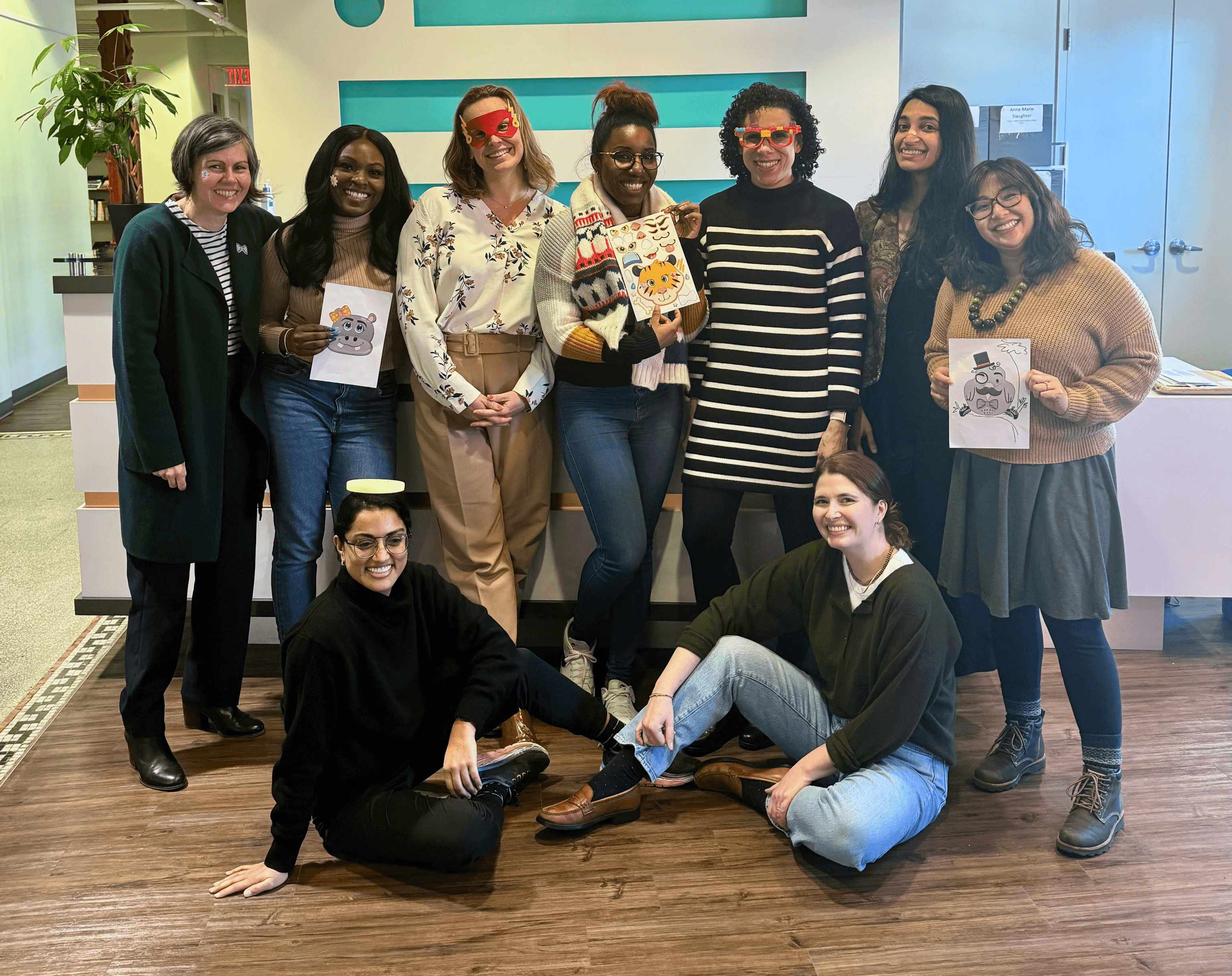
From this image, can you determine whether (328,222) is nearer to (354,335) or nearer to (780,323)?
(354,335)

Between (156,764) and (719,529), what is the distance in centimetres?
149

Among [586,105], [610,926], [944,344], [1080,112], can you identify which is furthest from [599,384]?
[1080,112]

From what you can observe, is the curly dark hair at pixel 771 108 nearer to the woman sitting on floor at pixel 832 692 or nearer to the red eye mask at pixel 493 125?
the red eye mask at pixel 493 125

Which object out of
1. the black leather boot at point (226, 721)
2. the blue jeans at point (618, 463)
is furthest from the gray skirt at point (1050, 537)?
the black leather boot at point (226, 721)

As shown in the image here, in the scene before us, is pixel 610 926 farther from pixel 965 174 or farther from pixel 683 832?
pixel 965 174

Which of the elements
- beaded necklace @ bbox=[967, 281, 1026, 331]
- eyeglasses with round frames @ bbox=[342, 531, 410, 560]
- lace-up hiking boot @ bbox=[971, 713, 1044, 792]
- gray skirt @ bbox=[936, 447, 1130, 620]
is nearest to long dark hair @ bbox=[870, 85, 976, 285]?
beaded necklace @ bbox=[967, 281, 1026, 331]

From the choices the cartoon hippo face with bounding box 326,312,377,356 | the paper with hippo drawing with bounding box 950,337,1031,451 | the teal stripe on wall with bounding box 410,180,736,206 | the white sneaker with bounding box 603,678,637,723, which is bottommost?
the white sneaker with bounding box 603,678,637,723

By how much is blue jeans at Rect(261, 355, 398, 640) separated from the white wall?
5504mm

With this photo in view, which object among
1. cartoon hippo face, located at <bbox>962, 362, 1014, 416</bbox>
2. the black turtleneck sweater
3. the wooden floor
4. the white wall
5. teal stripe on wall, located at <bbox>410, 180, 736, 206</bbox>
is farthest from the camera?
the white wall

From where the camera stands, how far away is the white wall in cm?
775

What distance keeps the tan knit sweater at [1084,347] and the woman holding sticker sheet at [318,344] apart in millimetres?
1458

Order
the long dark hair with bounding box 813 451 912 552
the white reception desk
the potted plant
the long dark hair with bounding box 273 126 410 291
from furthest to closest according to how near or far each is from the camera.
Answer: the potted plant
the white reception desk
the long dark hair with bounding box 273 126 410 291
the long dark hair with bounding box 813 451 912 552

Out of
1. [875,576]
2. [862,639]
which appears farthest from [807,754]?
[875,576]

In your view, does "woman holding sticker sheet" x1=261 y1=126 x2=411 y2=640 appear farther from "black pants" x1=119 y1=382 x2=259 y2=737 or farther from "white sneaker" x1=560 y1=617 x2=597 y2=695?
"white sneaker" x1=560 y1=617 x2=597 y2=695
